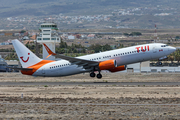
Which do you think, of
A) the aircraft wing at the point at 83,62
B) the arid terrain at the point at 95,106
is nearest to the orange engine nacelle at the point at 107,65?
the aircraft wing at the point at 83,62

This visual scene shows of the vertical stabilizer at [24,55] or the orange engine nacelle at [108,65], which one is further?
the vertical stabilizer at [24,55]

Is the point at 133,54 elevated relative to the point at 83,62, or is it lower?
elevated

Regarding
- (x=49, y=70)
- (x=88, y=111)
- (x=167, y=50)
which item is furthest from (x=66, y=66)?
(x=88, y=111)

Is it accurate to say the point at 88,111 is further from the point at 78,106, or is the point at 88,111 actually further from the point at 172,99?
the point at 172,99

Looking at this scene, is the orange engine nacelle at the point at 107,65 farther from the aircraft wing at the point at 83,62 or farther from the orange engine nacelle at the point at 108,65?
the aircraft wing at the point at 83,62

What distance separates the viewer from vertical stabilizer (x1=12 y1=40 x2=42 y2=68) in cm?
5231

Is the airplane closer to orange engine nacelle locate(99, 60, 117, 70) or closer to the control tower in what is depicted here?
orange engine nacelle locate(99, 60, 117, 70)

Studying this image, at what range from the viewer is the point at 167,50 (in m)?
49.8

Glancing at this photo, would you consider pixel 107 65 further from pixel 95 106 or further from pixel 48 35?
pixel 48 35

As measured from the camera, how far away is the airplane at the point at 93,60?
49500 millimetres

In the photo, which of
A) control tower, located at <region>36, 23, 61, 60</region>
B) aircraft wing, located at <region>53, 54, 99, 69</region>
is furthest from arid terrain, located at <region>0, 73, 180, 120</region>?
control tower, located at <region>36, 23, 61, 60</region>

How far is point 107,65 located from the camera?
49.5 metres

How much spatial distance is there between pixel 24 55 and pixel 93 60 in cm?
1120

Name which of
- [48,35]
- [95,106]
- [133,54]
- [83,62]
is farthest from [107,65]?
[48,35]
